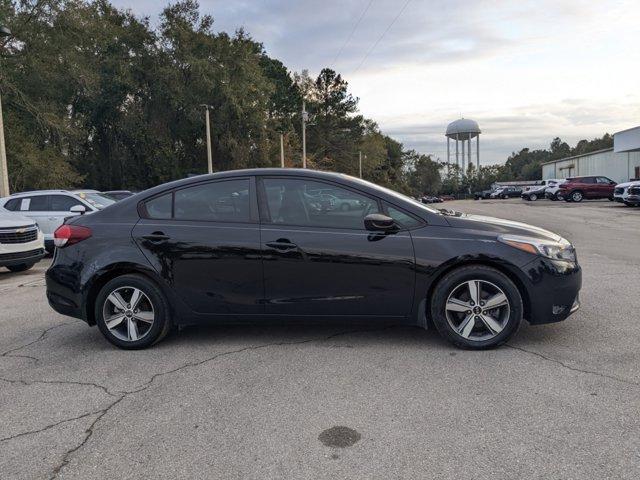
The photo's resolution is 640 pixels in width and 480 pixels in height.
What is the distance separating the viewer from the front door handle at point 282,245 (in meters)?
4.46

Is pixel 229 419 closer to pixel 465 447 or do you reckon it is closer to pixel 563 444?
pixel 465 447

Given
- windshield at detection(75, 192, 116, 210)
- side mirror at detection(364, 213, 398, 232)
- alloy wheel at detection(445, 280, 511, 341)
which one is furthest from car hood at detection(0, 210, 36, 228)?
alloy wheel at detection(445, 280, 511, 341)

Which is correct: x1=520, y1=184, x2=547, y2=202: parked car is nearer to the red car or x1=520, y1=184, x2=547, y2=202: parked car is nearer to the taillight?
the red car

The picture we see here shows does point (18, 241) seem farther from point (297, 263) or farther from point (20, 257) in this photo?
point (297, 263)

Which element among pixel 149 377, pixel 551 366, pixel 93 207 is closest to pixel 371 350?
pixel 551 366

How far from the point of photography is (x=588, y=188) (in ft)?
118

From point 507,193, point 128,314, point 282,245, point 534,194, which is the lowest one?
point 128,314

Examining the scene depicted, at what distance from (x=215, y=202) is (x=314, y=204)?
89cm

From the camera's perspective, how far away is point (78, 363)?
14.7 ft

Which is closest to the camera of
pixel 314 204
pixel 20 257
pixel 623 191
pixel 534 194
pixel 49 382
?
pixel 49 382

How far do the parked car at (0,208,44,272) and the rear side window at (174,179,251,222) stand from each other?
20.0 feet

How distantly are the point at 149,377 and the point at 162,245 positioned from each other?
1.15 m

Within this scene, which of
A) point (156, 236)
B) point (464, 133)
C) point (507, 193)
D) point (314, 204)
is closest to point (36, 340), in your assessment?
point (156, 236)

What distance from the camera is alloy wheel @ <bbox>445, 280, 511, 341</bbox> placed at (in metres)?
4.35
